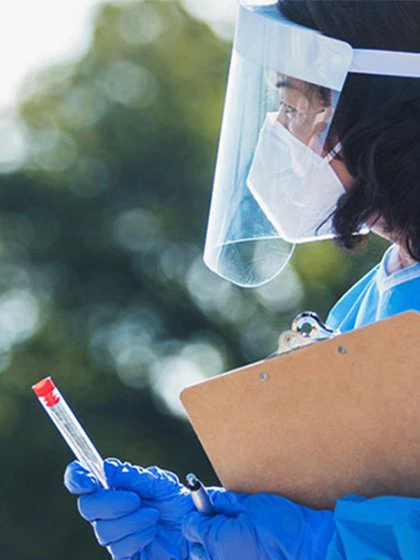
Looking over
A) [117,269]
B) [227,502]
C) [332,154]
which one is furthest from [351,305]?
[117,269]

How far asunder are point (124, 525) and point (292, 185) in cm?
55

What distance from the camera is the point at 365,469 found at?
184 centimetres

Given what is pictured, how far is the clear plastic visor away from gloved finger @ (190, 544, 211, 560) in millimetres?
447

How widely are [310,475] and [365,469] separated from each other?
3.4 inches

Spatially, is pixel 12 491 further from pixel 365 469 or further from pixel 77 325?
pixel 365 469

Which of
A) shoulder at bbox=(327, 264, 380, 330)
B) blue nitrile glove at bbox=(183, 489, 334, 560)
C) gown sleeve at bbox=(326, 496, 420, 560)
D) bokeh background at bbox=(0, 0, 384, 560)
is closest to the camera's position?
gown sleeve at bbox=(326, 496, 420, 560)

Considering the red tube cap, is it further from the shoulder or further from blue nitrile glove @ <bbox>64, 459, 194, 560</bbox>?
the shoulder

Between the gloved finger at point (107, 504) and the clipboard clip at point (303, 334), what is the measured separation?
296mm

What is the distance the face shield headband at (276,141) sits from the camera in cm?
195

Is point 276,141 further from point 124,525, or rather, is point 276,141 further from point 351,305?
point 124,525

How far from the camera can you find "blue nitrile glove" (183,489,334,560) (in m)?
1.83

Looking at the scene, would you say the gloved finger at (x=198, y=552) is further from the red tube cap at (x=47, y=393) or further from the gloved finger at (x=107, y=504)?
the red tube cap at (x=47, y=393)

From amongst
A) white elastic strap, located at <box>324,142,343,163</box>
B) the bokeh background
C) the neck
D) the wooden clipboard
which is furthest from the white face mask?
the bokeh background

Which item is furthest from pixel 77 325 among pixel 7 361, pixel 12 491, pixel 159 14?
pixel 159 14
